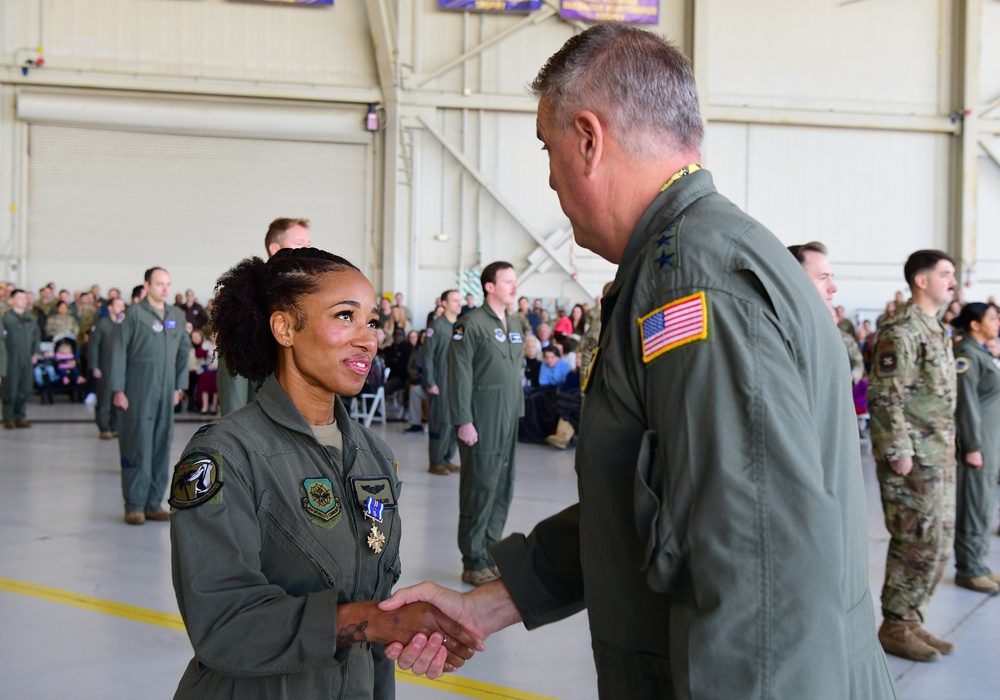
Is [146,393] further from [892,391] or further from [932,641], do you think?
[932,641]

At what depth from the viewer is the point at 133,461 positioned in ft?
23.3

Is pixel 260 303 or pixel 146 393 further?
pixel 146 393

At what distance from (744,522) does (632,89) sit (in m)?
0.69

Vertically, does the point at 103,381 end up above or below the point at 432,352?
below

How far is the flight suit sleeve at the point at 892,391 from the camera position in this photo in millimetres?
4523

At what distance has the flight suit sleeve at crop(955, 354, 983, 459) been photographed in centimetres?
564

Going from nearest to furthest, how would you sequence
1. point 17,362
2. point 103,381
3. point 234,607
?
point 234,607 → point 103,381 → point 17,362

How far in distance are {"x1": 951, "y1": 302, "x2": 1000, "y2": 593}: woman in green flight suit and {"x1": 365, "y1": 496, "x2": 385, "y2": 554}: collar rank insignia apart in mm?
4755

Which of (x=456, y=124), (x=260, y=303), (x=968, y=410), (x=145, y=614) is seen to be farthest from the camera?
(x=456, y=124)

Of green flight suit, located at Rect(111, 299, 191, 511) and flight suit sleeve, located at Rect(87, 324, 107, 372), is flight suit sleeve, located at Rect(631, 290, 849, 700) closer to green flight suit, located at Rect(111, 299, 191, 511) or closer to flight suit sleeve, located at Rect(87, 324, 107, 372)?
green flight suit, located at Rect(111, 299, 191, 511)

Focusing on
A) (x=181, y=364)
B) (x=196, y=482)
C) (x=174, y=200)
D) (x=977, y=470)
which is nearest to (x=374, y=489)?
(x=196, y=482)

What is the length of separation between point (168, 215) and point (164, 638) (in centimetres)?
1527

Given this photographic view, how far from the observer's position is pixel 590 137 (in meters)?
1.48

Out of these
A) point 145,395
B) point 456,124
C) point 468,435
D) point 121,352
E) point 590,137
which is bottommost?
point 468,435
